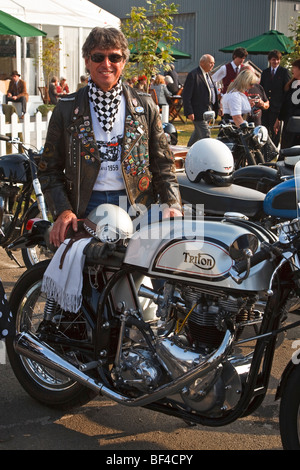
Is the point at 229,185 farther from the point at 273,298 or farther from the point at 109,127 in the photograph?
the point at 273,298

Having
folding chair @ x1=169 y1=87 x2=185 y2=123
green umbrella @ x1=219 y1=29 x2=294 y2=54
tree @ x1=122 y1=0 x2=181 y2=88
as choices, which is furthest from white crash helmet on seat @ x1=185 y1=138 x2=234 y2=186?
green umbrella @ x1=219 y1=29 x2=294 y2=54

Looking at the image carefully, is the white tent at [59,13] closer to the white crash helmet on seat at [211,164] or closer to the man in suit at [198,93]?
the man in suit at [198,93]

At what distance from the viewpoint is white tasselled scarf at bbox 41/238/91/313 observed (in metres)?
3.10

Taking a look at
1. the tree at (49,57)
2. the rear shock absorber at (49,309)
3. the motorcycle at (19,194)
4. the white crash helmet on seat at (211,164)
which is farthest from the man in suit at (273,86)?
the tree at (49,57)

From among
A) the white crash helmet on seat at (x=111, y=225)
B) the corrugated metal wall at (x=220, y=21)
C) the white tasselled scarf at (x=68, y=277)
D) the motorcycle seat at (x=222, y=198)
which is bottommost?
the white tasselled scarf at (x=68, y=277)

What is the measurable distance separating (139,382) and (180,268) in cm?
58

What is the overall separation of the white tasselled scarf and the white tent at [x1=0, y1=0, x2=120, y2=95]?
53.3 ft

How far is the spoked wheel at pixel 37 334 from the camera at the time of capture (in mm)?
3373

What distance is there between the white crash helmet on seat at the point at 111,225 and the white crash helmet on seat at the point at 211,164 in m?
1.71

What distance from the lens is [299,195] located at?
260 centimetres

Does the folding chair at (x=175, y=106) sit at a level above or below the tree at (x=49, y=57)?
below

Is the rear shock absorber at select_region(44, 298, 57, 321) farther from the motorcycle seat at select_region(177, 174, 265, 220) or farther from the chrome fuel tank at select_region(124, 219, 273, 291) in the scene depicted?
the motorcycle seat at select_region(177, 174, 265, 220)

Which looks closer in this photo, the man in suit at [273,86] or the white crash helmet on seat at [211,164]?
the white crash helmet on seat at [211,164]
